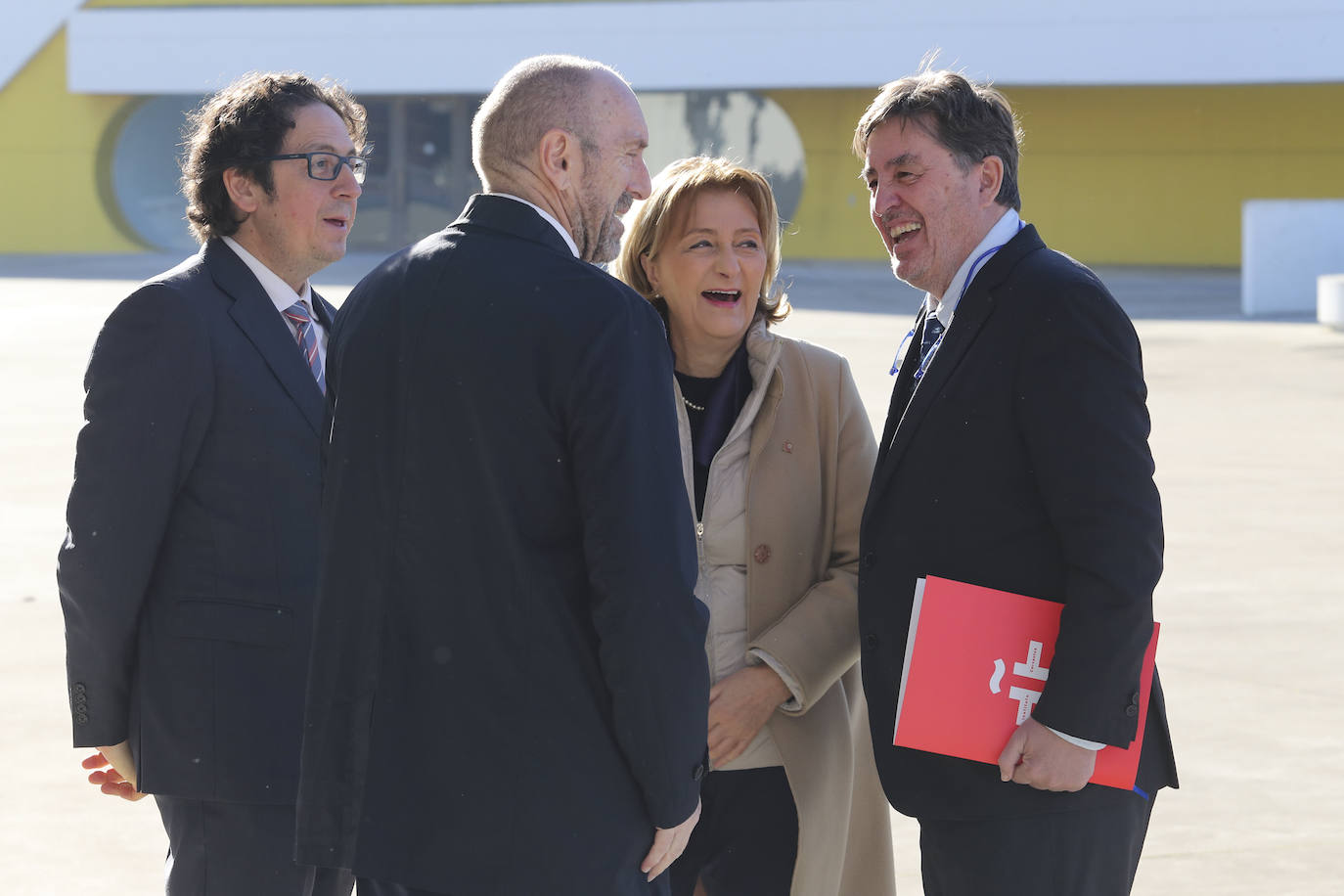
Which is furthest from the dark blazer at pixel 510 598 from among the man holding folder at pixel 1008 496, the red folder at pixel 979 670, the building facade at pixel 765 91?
the building facade at pixel 765 91

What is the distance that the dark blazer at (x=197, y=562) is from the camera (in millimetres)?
2668

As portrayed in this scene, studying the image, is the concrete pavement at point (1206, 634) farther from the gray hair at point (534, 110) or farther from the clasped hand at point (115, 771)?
the gray hair at point (534, 110)

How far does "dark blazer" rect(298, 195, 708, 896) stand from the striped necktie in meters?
0.82

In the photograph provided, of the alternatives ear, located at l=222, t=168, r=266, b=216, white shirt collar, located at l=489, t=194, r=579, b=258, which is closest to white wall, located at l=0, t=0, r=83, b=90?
ear, located at l=222, t=168, r=266, b=216

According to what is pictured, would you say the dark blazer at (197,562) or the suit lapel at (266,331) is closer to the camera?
the dark blazer at (197,562)

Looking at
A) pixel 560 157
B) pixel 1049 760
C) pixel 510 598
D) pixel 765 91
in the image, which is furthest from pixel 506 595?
pixel 765 91

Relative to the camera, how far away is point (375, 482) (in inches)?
87.1

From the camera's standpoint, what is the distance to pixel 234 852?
275cm

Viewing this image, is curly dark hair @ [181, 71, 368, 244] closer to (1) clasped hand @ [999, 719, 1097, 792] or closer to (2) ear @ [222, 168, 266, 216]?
(2) ear @ [222, 168, 266, 216]

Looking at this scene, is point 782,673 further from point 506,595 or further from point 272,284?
point 272,284

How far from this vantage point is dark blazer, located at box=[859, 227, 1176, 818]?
2.33 meters

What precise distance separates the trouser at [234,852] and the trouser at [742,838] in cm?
69

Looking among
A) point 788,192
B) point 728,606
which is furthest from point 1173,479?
point 788,192

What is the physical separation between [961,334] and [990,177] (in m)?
0.33
